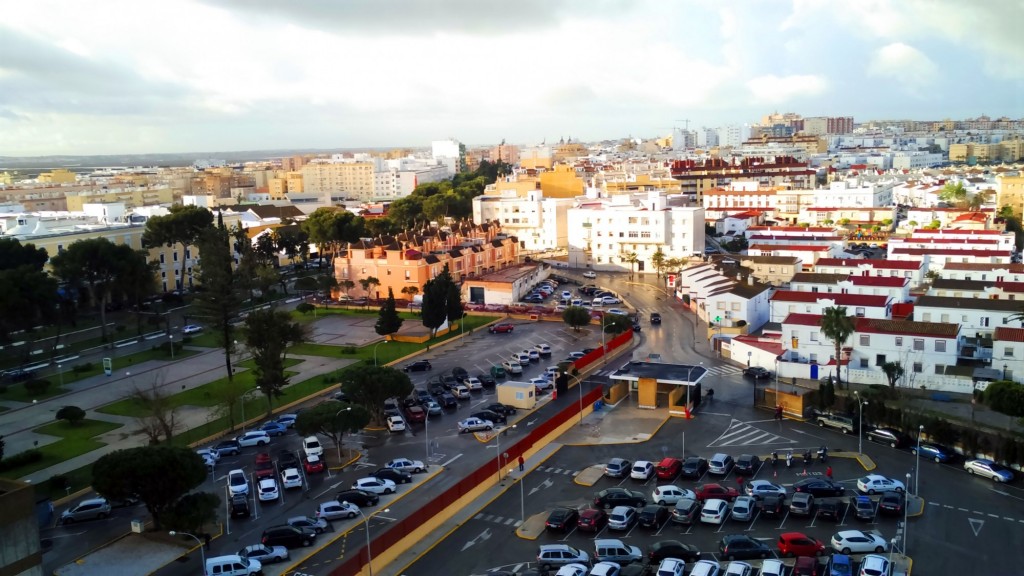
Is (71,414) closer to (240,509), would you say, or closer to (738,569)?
(240,509)

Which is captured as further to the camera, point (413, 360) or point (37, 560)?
point (413, 360)

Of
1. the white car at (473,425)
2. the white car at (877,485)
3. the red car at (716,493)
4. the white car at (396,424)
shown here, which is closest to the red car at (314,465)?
the white car at (396,424)

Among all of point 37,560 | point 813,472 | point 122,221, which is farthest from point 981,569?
point 122,221

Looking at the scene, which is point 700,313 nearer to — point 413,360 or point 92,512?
point 413,360

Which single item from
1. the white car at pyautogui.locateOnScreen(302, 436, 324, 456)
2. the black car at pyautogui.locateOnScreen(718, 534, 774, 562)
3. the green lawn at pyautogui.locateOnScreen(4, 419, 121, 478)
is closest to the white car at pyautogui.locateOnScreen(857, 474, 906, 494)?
the black car at pyautogui.locateOnScreen(718, 534, 774, 562)

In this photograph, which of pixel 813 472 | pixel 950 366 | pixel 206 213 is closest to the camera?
pixel 813 472

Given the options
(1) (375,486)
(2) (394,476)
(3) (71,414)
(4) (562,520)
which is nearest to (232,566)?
(1) (375,486)
